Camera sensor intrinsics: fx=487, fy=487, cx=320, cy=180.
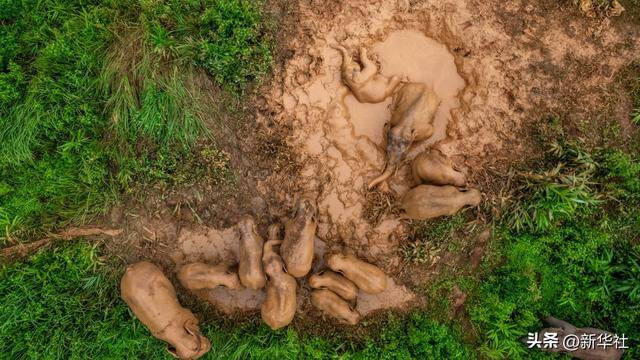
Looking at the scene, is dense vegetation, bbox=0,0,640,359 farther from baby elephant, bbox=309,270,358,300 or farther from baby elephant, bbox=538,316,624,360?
baby elephant, bbox=309,270,358,300

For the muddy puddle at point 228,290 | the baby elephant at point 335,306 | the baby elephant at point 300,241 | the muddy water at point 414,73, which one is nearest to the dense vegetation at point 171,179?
the muddy puddle at point 228,290

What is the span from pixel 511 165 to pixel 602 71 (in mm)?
1774

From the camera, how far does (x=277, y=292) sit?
6.15 m

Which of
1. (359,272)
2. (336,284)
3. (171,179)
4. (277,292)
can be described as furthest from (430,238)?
(171,179)

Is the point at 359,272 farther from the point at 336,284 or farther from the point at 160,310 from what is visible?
the point at 160,310

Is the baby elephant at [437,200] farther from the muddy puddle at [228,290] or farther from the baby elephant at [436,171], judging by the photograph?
the muddy puddle at [228,290]

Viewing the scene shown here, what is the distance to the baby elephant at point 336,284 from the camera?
6.23 metres

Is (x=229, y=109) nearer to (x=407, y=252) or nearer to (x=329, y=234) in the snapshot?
(x=329, y=234)

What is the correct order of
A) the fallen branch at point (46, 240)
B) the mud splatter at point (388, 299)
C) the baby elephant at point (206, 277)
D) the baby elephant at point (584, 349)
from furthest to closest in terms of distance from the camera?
1. the fallen branch at point (46, 240)
2. the mud splatter at point (388, 299)
3. the baby elephant at point (584, 349)
4. the baby elephant at point (206, 277)

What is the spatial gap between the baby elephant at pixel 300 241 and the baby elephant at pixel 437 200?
1264 millimetres

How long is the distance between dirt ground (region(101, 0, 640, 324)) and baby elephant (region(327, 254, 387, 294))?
1.06 ft

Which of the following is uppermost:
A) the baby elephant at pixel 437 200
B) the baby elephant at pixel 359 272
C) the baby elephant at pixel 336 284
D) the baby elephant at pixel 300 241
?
the baby elephant at pixel 437 200

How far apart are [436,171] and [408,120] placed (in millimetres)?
A: 722

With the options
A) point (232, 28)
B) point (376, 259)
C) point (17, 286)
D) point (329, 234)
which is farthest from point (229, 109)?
point (17, 286)
